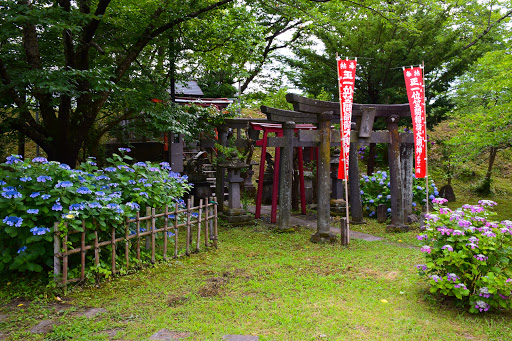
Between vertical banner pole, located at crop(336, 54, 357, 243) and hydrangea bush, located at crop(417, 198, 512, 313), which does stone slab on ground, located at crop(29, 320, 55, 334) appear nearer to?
hydrangea bush, located at crop(417, 198, 512, 313)

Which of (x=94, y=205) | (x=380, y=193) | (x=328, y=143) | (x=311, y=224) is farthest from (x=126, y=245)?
(x=380, y=193)

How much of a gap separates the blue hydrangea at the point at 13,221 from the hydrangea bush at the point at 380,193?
9499 mm

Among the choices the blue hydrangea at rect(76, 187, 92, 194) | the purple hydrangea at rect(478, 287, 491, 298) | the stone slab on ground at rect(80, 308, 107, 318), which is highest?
the blue hydrangea at rect(76, 187, 92, 194)

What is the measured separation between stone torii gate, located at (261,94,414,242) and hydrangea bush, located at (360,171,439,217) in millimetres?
1205

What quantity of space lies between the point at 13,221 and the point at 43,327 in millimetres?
1441

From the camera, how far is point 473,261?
4.29 m

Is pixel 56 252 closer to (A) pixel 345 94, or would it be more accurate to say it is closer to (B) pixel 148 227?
(B) pixel 148 227

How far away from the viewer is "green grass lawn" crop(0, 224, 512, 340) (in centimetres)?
385

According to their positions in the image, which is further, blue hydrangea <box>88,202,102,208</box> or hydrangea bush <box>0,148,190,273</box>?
blue hydrangea <box>88,202,102,208</box>

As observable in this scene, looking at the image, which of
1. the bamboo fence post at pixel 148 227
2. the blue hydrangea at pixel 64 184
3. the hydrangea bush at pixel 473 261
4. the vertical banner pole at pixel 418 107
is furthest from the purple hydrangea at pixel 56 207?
the vertical banner pole at pixel 418 107

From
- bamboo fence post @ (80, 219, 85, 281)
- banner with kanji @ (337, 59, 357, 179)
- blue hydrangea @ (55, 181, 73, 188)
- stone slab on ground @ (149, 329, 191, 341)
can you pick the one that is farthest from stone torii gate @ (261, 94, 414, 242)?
stone slab on ground @ (149, 329, 191, 341)

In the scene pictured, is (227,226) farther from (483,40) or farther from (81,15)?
(483,40)

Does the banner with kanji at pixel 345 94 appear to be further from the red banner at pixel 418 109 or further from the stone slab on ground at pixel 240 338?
the stone slab on ground at pixel 240 338

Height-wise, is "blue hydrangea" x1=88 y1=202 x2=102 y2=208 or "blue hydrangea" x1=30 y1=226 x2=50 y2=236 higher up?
"blue hydrangea" x1=88 y1=202 x2=102 y2=208
